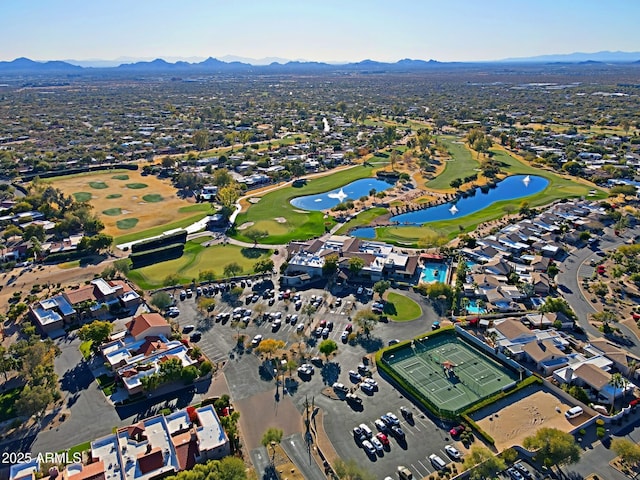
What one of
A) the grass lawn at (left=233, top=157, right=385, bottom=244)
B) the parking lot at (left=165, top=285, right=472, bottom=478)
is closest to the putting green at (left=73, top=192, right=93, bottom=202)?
the grass lawn at (left=233, top=157, right=385, bottom=244)

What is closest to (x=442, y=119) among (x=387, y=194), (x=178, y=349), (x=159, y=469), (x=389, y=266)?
(x=387, y=194)

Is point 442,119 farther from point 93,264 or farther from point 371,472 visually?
point 371,472

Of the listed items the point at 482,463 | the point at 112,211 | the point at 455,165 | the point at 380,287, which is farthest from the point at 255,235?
the point at 455,165

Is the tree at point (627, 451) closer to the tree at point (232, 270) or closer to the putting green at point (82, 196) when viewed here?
the tree at point (232, 270)

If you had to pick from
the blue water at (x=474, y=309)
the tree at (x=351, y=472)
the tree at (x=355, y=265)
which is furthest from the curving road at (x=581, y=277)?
the tree at (x=351, y=472)

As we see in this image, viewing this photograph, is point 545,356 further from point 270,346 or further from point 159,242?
point 159,242

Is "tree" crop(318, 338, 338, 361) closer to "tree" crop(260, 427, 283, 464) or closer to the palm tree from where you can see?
"tree" crop(260, 427, 283, 464)
